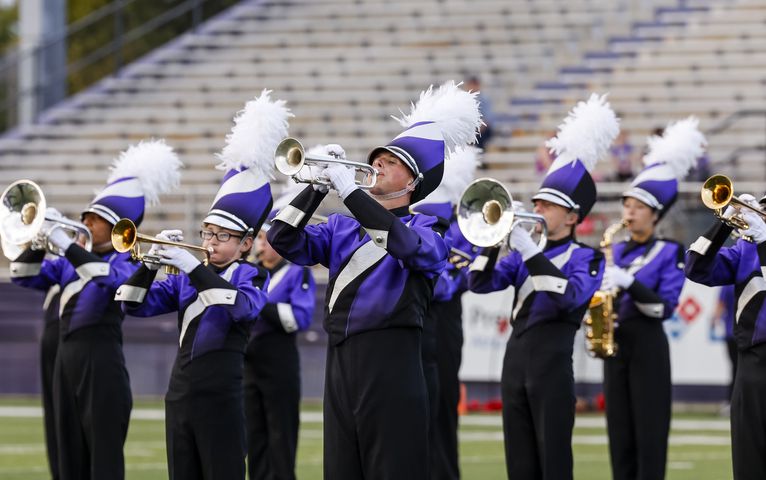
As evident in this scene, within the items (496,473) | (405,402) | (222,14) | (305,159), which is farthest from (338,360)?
(222,14)

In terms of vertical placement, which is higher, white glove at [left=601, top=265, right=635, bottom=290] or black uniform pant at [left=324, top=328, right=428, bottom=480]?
white glove at [left=601, top=265, right=635, bottom=290]

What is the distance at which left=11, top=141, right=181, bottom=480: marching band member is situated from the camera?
752 cm

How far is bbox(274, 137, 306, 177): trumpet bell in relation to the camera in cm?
548

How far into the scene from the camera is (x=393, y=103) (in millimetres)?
19531

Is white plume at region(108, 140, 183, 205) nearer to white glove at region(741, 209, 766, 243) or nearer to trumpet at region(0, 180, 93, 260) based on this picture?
trumpet at region(0, 180, 93, 260)

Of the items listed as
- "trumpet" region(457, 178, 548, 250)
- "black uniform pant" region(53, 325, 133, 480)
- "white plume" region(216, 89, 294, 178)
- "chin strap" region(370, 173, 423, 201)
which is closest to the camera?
"chin strap" region(370, 173, 423, 201)

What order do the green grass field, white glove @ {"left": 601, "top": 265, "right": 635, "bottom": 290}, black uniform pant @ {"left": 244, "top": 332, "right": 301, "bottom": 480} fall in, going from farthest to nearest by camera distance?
1. the green grass field
2. black uniform pant @ {"left": 244, "top": 332, "right": 301, "bottom": 480}
3. white glove @ {"left": 601, "top": 265, "right": 635, "bottom": 290}

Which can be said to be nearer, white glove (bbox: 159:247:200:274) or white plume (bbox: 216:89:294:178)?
white glove (bbox: 159:247:200:274)

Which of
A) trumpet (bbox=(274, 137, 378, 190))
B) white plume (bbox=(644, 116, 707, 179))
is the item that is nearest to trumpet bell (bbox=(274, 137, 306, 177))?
trumpet (bbox=(274, 137, 378, 190))

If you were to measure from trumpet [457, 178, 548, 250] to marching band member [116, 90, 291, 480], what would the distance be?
96cm

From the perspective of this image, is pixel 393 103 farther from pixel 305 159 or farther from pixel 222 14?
pixel 305 159

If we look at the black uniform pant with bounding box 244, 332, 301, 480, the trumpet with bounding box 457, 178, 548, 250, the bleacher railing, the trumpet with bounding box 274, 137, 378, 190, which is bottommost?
the black uniform pant with bounding box 244, 332, 301, 480

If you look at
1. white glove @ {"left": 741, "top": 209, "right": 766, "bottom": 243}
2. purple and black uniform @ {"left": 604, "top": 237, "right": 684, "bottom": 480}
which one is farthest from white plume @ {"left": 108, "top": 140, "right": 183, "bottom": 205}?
white glove @ {"left": 741, "top": 209, "right": 766, "bottom": 243}

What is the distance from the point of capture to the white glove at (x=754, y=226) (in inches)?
254
